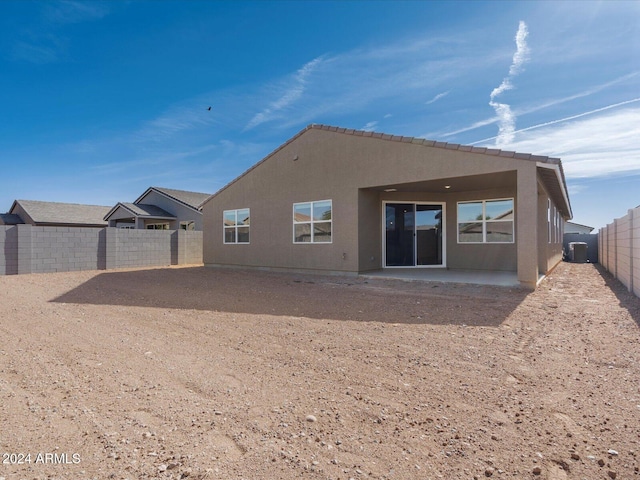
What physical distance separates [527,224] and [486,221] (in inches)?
139

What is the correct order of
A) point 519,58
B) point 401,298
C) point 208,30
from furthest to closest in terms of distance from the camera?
point 208,30, point 519,58, point 401,298

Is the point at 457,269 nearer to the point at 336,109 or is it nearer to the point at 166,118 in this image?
the point at 336,109

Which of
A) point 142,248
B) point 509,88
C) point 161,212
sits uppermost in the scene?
point 509,88

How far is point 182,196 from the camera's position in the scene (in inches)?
1017

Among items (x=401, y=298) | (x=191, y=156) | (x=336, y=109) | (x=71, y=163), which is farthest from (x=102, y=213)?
(x=401, y=298)

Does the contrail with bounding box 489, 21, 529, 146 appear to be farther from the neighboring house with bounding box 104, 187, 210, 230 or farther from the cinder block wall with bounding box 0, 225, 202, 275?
the neighboring house with bounding box 104, 187, 210, 230

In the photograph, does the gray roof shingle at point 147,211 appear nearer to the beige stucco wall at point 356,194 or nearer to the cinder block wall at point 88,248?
the cinder block wall at point 88,248

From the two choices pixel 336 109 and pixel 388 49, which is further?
pixel 336 109

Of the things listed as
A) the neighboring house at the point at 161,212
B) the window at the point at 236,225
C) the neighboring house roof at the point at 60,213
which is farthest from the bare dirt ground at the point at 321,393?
the neighboring house roof at the point at 60,213

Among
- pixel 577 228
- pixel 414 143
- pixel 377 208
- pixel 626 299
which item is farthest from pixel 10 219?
pixel 577 228

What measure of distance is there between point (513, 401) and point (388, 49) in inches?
408

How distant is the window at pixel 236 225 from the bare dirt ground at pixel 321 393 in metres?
7.80

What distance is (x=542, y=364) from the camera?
12.3 ft

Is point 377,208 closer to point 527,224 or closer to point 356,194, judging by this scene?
point 356,194
